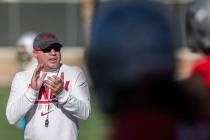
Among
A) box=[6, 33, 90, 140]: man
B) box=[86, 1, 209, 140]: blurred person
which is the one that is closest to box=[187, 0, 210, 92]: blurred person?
box=[86, 1, 209, 140]: blurred person

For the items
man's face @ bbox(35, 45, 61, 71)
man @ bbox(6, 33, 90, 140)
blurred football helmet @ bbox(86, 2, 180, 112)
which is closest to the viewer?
blurred football helmet @ bbox(86, 2, 180, 112)

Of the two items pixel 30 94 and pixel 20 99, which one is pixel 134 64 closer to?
pixel 30 94

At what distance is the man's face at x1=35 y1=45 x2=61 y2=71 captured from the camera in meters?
5.97

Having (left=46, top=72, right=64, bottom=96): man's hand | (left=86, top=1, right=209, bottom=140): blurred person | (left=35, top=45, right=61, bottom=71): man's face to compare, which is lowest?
(left=46, top=72, right=64, bottom=96): man's hand

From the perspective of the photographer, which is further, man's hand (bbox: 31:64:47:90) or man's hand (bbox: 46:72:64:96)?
man's hand (bbox: 31:64:47:90)

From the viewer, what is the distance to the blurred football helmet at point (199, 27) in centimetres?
276

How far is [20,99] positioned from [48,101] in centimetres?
25

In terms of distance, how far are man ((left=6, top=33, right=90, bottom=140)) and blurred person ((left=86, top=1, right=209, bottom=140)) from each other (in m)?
3.53

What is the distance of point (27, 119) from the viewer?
6.02m

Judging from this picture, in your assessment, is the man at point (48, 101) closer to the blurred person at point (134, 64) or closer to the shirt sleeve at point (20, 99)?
the shirt sleeve at point (20, 99)

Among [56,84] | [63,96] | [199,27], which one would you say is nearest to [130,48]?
[199,27]

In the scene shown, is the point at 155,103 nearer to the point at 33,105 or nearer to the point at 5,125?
the point at 33,105

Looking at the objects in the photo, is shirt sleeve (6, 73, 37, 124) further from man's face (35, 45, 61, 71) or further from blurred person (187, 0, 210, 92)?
blurred person (187, 0, 210, 92)

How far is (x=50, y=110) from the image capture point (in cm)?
596
